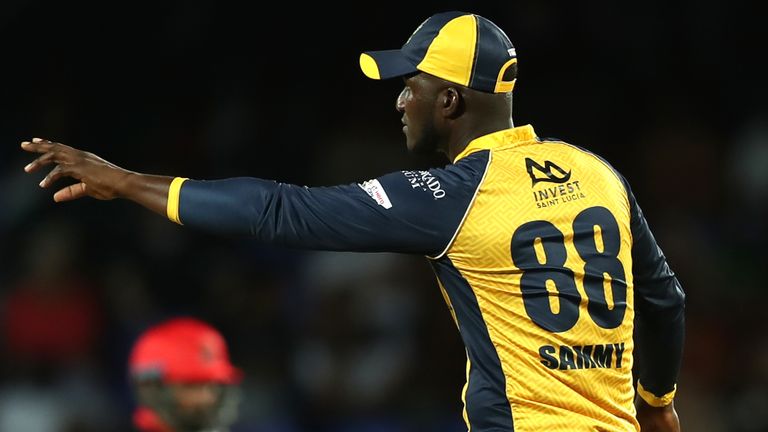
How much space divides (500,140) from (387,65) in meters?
0.42

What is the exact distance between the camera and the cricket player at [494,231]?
3.43 metres

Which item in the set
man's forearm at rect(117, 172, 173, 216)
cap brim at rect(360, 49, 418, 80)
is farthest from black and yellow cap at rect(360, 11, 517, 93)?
man's forearm at rect(117, 172, 173, 216)

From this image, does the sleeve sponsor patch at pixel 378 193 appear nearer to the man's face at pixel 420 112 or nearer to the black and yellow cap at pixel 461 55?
the man's face at pixel 420 112

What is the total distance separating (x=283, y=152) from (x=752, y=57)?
3543mm

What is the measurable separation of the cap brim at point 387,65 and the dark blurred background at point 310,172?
161 inches

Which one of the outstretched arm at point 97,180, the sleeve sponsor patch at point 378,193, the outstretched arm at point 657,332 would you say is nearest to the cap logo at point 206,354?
the outstretched arm at point 97,180

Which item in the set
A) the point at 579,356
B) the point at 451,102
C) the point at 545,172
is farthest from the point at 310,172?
the point at 579,356

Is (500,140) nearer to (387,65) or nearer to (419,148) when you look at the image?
(419,148)

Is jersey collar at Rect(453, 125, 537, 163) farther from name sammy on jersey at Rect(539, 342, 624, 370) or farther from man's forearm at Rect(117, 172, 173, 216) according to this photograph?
man's forearm at Rect(117, 172, 173, 216)

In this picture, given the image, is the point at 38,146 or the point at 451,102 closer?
the point at 38,146

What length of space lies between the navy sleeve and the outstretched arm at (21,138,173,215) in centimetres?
8

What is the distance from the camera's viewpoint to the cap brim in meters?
3.73

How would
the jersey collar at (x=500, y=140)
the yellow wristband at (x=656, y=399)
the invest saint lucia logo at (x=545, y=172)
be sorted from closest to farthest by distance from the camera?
the invest saint lucia logo at (x=545, y=172) → the jersey collar at (x=500, y=140) → the yellow wristband at (x=656, y=399)

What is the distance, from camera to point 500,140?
144 inches
